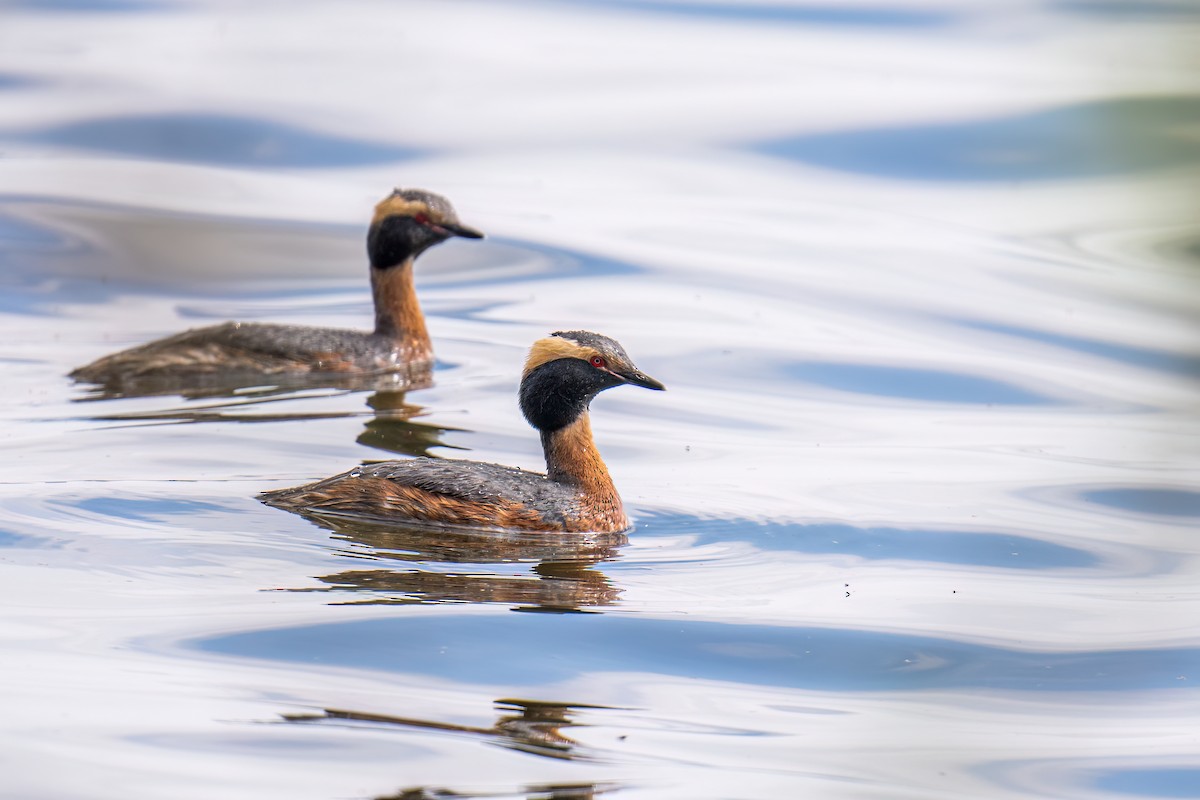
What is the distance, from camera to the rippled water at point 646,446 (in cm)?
630

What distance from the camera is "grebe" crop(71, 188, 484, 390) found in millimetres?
13297

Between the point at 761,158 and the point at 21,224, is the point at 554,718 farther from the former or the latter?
the point at 761,158

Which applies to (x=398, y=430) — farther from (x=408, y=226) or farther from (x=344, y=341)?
(x=408, y=226)

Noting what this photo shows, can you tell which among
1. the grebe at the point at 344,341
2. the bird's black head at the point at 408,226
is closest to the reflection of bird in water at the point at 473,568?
the grebe at the point at 344,341

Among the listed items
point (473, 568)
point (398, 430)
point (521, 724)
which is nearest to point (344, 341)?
point (398, 430)

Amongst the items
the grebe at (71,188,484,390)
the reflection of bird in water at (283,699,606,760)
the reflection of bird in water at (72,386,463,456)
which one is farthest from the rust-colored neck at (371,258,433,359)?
the reflection of bird in water at (283,699,606,760)

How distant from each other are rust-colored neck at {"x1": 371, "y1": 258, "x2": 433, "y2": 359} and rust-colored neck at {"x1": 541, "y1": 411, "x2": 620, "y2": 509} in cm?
502

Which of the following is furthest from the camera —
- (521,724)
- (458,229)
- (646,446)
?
(458,229)

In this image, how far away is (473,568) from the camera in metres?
8.55

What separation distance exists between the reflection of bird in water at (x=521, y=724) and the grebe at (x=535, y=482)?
2.37 m


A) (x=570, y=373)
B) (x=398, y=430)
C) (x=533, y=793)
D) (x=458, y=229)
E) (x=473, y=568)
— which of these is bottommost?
(x=533, y=793)

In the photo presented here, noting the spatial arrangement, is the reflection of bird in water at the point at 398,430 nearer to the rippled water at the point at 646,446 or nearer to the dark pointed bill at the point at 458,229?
the rippled water at the point at 646,446

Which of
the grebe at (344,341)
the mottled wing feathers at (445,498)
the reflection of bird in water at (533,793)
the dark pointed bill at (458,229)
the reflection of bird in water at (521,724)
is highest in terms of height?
the dark pointed bill at (458,229)

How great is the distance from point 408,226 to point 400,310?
77 cm
